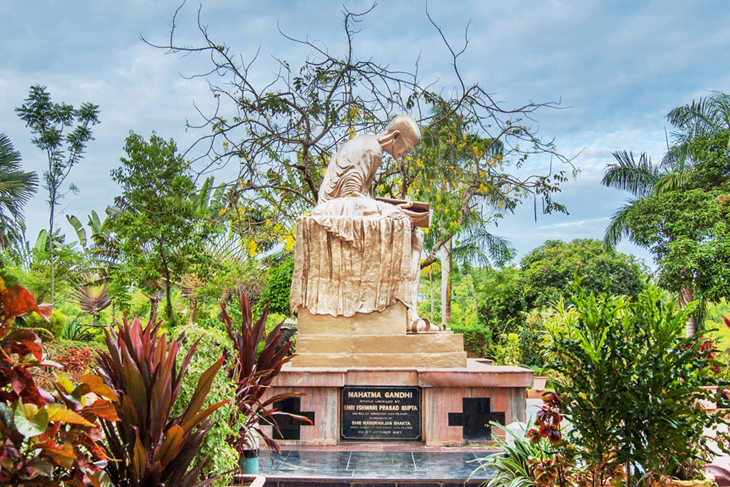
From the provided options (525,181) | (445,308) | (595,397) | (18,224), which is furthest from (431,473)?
(18,224)

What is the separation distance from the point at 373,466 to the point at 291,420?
117 centimetres

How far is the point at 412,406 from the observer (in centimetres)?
545

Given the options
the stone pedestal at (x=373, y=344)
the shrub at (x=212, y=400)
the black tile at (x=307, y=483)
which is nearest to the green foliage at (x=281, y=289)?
the stone pedestal at (x=373, y=344)

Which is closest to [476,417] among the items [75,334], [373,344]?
[373,344]

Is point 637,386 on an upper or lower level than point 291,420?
upper

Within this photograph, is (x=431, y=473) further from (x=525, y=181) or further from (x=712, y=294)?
(x=712, y=294)

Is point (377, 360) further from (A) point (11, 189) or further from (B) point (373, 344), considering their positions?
(A) point (11, 189)

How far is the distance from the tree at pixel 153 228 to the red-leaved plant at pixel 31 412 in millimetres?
13068

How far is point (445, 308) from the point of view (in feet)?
55.6

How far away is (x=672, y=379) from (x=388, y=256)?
325cm

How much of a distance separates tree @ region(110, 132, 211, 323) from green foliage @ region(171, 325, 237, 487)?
457 inches

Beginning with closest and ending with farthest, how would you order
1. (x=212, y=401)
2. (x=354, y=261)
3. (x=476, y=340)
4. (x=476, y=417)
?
(x=212, y=401)
(x=476, y=417)
(x=354, y=261)
(x=476, y=340)

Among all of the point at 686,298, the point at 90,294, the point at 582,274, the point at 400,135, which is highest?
the point at 400,135

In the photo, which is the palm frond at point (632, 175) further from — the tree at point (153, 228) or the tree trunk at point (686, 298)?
the tree at point (153, 228)
